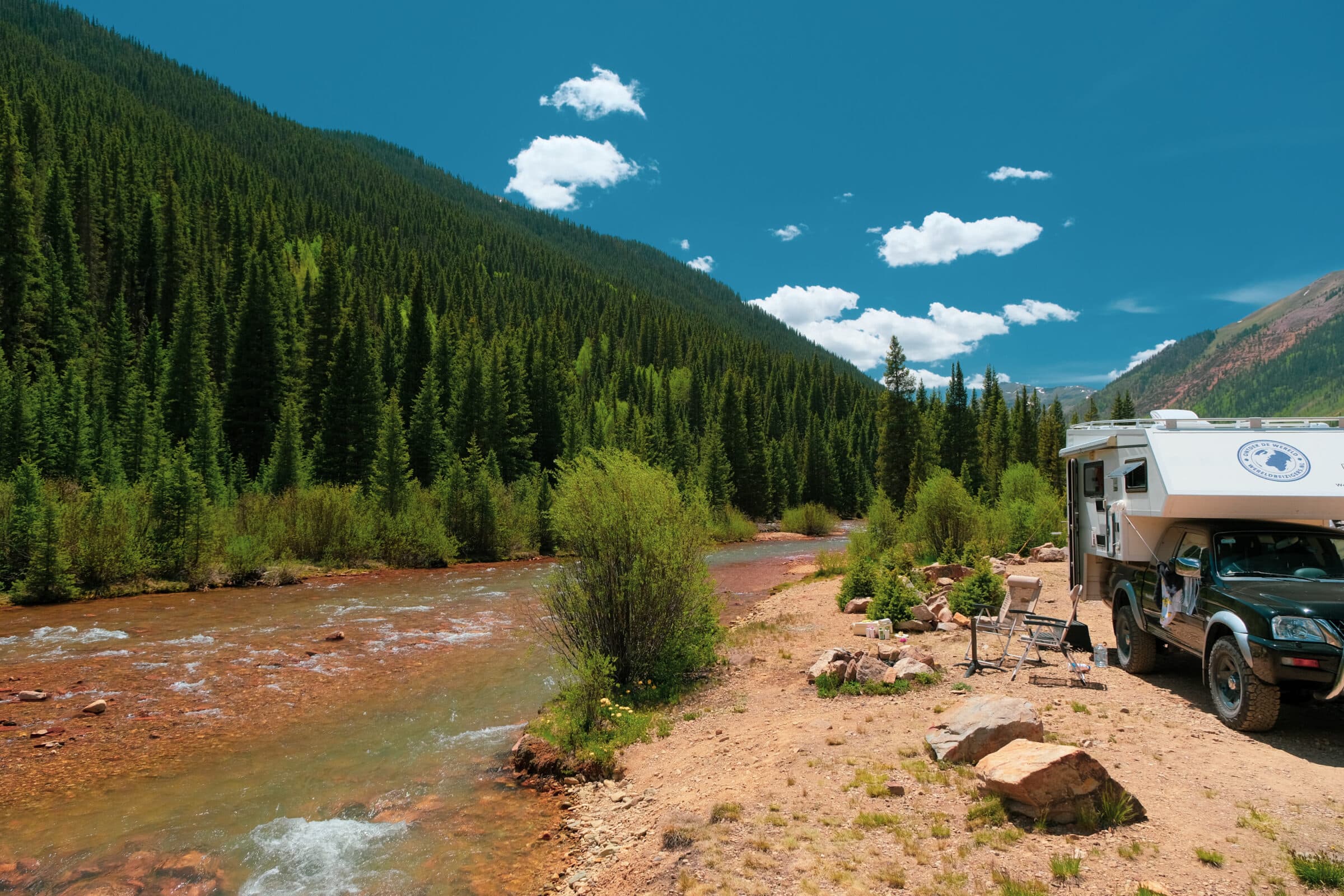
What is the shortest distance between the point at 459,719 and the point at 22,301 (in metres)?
58.7

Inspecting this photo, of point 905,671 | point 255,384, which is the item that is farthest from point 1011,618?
point 255,384

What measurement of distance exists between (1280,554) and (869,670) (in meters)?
5.65

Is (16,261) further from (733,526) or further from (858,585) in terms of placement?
(858,585)

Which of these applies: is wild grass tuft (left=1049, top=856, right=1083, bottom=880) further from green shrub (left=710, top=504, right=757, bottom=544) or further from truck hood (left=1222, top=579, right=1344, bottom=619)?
green shrub (left=710, top=504, right=757, bottom=544)

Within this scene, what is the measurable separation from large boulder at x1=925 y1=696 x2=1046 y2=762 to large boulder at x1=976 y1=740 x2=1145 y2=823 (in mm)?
1101

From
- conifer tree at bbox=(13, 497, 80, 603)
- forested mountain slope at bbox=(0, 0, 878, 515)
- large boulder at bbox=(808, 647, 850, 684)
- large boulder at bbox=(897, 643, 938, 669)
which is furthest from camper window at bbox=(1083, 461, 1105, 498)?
forested mountain slope at bbox=(0, 0, 878, 515)

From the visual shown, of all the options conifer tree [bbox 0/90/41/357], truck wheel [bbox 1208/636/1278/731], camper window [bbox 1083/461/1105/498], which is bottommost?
truck wheel [bbox 1208/636/1278/731]

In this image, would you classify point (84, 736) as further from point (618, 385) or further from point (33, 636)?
point (618, 385)

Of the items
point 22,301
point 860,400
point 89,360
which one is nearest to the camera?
point 22,301

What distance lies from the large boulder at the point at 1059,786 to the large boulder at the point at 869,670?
15.5ft

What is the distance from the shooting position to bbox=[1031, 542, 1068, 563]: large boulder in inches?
1030

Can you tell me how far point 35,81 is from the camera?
9550 cm

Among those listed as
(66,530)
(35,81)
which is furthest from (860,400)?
(35,81)

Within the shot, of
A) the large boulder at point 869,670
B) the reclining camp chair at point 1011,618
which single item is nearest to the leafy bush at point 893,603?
the reclining camp chair at point 1011,618
